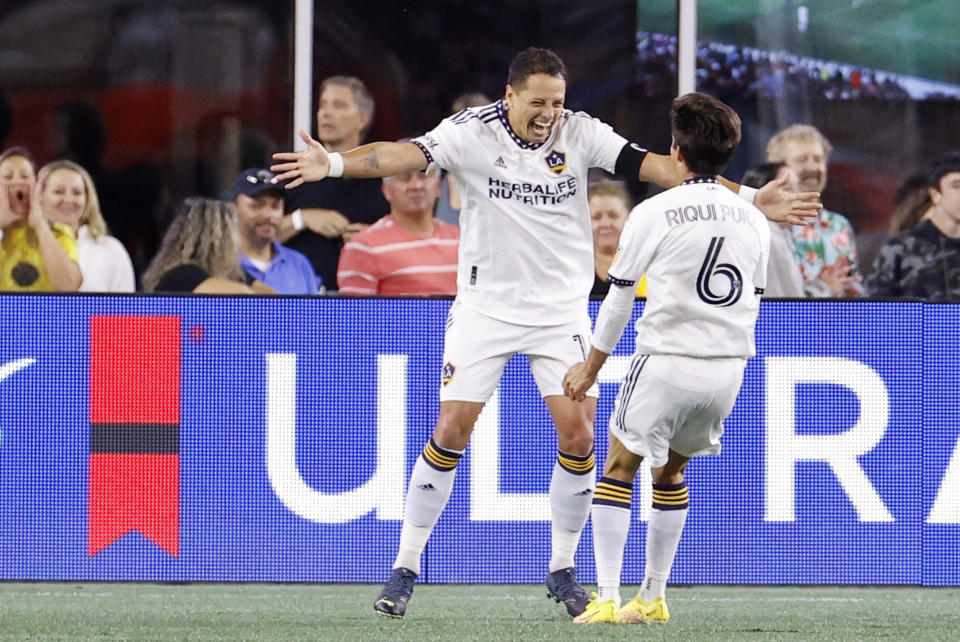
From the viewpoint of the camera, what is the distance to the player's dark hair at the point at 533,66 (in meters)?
6.79

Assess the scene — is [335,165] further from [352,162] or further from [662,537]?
[662,537]

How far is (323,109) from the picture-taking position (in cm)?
960

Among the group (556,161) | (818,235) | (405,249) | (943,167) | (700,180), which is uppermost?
(943,167)

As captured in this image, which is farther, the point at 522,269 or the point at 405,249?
the point at 405,249

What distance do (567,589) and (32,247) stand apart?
352 centimetres

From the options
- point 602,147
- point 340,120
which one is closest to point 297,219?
point 340,120

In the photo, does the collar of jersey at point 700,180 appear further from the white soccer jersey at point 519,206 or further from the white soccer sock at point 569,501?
the white soccer sock at point 569,501

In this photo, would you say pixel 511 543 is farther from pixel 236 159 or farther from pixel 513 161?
pixel 236 159

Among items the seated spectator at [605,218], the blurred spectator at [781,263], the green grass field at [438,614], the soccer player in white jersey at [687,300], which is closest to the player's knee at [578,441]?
the soccer player in white jersey at [687,300]

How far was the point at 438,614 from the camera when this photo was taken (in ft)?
23.3

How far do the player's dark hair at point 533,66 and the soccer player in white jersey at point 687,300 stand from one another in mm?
645

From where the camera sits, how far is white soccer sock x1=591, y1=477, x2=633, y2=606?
6.46m

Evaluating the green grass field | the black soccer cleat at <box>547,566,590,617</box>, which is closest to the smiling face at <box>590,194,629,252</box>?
the green grass field

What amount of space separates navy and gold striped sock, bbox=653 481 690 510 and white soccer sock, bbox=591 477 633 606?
0.14m
